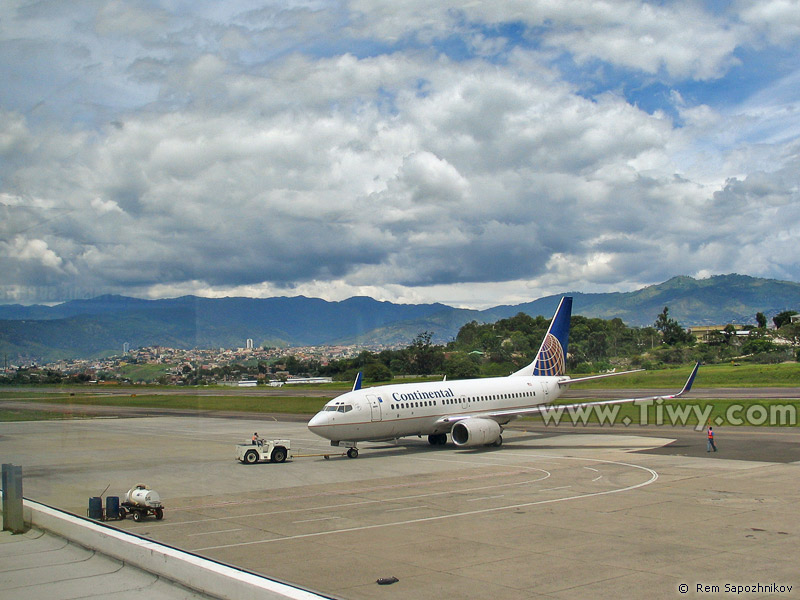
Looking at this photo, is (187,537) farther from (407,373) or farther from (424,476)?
(407,373)

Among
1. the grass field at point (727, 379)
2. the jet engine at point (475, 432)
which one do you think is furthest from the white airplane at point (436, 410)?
the grass field at point (727, 379)

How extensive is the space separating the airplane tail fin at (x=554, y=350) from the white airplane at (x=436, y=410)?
1.73m

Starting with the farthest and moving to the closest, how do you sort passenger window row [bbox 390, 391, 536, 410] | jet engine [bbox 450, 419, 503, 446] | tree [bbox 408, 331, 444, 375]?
tree [bbox 408, 331, 444, 375] → jet engine [bbox 450, 419, 503, 446] → passenger window row [bbox 390, 391, 536, 410]

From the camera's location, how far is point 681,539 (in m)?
18.8

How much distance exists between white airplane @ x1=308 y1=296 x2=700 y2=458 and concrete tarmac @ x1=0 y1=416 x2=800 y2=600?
1404 mm

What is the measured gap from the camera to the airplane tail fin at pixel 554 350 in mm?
53594

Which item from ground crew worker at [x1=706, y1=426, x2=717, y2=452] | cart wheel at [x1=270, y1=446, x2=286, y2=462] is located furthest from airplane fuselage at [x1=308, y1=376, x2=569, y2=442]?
ground crew worker at [x1=706, y1=426, x2=717, y2=452]

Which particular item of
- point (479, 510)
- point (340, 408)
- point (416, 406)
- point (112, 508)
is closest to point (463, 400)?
point (416, 406)


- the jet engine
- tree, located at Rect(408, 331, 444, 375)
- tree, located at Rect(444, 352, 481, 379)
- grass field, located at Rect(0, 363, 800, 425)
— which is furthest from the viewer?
tree, located at Rect(408, 331, 444, 375)

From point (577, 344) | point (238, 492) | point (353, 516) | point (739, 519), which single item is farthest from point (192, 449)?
point (577, 344)

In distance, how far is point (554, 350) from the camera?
54531 millimetres

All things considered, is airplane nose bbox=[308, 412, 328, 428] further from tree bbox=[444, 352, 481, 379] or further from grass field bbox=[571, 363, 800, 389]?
grass field bbox=[571, 363, 800, 389]

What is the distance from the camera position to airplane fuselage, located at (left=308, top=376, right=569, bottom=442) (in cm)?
3922

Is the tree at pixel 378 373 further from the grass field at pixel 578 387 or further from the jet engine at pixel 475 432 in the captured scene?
the jet engine at pixel 475 432
